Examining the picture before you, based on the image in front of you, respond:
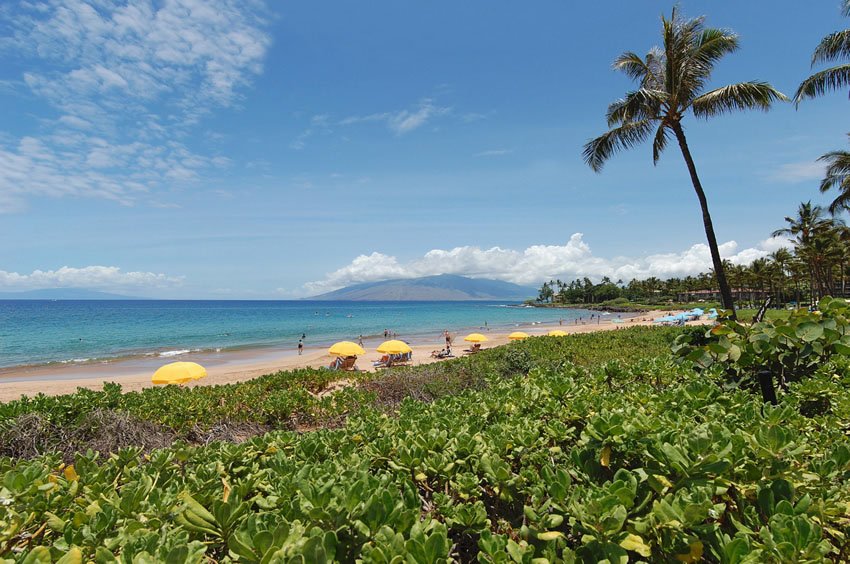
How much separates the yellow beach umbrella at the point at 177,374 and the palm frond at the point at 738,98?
16.6 m

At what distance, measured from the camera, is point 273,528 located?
4.13ft

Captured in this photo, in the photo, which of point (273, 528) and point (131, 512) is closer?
point (273, 528)

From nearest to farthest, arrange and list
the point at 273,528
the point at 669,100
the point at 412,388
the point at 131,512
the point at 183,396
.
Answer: the point at 273,528, the point at 131,512, the point at 183,396, the point at 412,388, the point at 669,100

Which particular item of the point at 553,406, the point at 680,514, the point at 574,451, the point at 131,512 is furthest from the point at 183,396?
the point at 680,514

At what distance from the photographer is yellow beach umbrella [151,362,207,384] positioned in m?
13.4

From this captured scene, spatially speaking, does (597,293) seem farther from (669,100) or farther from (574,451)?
(574,451)

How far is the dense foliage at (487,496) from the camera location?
1.23m

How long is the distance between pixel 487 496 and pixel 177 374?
1427 centimetres

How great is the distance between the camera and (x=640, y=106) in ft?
38.1

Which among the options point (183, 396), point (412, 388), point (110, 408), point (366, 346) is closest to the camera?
point (110, 408)

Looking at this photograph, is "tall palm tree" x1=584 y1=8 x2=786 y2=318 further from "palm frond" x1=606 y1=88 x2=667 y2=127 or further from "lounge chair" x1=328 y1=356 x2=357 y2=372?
"lounge chair" x1=328 y1=356 x2=357 y2=372

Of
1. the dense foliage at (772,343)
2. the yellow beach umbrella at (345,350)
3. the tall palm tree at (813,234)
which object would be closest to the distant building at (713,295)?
the tall palm tree at (813,234)

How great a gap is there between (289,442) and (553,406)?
5.16 feet

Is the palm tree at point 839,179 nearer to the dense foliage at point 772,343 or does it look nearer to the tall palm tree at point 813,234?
the tall palm tree at point 813,234
